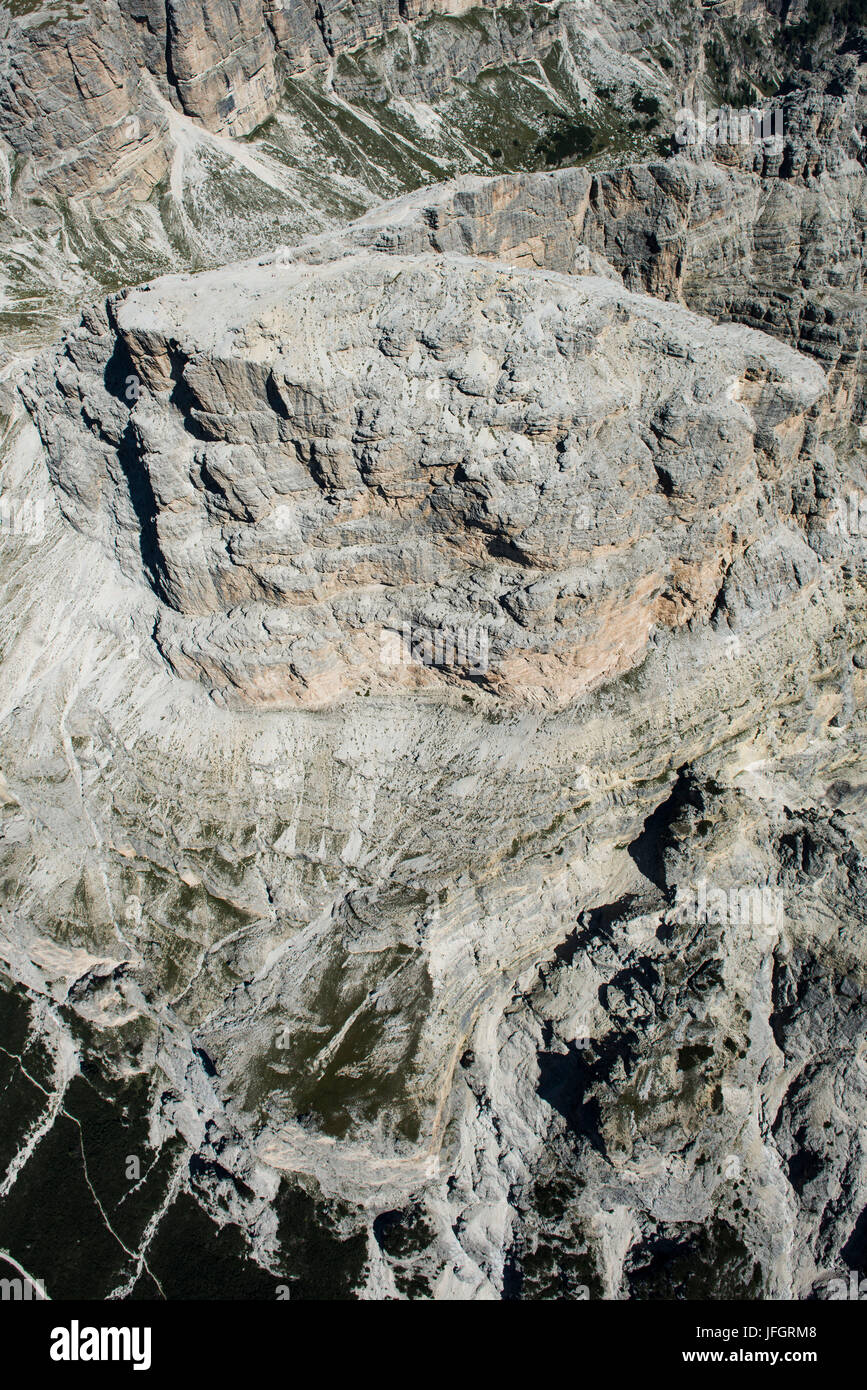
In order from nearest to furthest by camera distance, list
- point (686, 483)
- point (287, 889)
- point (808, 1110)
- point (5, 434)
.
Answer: point (808, 1110)
point (686, 483)
point (287, 889)
point (5, 434)

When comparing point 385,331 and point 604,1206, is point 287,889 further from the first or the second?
point 385,331

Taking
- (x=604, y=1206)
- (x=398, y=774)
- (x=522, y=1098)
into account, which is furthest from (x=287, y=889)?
(x=604, y=1206)

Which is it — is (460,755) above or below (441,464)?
below

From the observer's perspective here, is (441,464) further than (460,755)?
No

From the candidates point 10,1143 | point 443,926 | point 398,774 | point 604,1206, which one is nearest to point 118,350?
point 398,774

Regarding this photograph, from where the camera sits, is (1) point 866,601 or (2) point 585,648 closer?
(2) point 585,648

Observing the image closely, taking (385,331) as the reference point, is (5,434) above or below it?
below

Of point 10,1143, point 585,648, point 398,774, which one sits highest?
point 585,648

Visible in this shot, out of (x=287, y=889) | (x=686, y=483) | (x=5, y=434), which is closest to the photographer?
(x=686, y=483)
